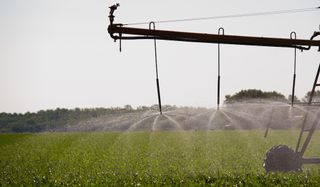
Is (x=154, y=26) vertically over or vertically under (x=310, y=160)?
over

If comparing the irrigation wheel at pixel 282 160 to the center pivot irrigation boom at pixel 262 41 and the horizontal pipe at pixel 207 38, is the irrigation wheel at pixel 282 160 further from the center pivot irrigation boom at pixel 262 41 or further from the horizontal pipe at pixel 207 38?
the horizontal pipe at pixel 207 38

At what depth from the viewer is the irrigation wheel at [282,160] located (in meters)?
11.5

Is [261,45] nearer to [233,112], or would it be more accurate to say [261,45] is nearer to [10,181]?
[10,181]

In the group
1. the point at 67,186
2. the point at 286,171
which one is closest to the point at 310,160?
the point at 286,171

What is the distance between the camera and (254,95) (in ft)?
277

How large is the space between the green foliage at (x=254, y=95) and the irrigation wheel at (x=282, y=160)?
204 ft

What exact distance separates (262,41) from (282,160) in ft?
9.46

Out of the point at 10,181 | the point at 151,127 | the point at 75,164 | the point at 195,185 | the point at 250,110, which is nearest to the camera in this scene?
the point at 195,185

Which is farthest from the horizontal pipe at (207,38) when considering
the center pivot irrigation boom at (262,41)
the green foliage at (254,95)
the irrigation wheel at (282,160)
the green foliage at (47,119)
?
the green foliage at (254,95)

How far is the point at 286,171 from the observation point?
458 inches

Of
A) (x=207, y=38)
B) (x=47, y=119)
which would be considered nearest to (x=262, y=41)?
(x=207, y=38)

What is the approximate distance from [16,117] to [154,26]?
85432 mm

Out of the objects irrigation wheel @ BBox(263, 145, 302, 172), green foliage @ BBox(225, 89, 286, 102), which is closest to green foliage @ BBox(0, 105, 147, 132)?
green foliage @ BBox(225, 89, 286, 102)

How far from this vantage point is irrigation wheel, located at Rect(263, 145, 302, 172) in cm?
1150
